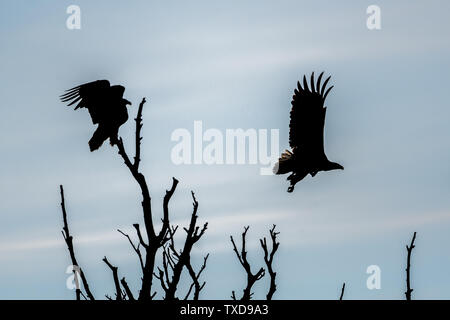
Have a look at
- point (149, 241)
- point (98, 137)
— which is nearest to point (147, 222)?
point (149, 241)

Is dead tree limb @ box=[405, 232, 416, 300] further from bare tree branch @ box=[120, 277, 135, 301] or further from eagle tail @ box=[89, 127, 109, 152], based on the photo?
eagle tail @ box=[89, 127, 109, 152]

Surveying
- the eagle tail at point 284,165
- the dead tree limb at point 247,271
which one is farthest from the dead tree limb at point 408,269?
the eagle tail at point 284,165

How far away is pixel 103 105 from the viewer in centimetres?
804

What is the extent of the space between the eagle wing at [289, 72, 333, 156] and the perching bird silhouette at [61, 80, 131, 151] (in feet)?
14.6

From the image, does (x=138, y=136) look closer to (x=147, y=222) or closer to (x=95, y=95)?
(x=147, y=222)

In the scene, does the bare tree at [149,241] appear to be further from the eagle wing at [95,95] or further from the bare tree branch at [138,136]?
the eagle wing at [95,95]

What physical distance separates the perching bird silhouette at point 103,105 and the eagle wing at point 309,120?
444 cm

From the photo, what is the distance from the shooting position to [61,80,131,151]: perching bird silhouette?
26.0ft

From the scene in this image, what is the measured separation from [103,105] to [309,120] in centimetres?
487

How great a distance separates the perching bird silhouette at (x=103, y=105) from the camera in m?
7.94
